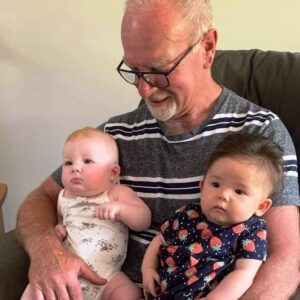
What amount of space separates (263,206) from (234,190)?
0.34 feet

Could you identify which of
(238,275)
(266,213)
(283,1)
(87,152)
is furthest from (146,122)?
(283,1)

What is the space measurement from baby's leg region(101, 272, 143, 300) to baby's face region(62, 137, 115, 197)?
0.83 ft

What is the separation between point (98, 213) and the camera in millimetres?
1359

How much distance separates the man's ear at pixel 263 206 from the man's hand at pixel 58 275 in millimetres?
468

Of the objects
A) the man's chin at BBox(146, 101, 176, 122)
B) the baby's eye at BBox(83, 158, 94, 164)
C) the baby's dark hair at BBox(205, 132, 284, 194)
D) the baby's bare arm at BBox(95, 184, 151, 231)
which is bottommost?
the baby's bare arm at BBox(95, 184, 151, 231)

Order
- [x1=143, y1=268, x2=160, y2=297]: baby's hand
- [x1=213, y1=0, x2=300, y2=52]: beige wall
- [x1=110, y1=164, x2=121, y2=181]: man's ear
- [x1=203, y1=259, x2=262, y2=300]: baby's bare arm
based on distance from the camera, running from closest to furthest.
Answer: [x1=203, y1=259, x2=262, y2=300]: baby's bare arm
[x1=143, y1=268, x2=160, y2=297]: baby's hand
[x1=110, y1=164, x2=121, y2=181]: man's ear
[x1=213, y1=0, x2=300, y2=52]: beige wall

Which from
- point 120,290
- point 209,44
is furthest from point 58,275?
point 209,44

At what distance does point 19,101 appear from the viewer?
90.1 inches

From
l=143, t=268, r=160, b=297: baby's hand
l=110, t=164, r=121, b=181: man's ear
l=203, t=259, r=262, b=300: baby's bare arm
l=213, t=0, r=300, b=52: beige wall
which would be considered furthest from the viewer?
l=213, t=0, r=300, b=52: beige wall

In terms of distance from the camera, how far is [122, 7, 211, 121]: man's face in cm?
127

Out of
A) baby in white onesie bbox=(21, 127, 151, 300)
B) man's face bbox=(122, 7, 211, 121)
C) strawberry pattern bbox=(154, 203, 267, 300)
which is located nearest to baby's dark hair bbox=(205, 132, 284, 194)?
strawberry pattern bbox=(154, 203, 267, 300)

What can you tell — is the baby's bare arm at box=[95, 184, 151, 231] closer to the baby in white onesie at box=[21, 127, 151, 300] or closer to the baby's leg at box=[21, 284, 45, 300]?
the baby in white onesie at box=[21, 127, 151, 300]

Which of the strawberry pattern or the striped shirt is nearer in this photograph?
the strawberry pattern

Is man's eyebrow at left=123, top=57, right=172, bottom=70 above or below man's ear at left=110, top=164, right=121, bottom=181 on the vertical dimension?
above
